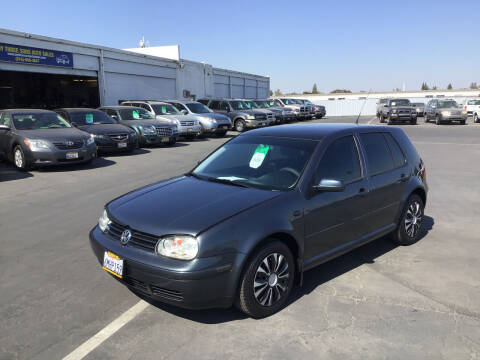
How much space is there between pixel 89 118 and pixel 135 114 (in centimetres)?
242

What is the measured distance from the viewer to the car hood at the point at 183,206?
323 cm

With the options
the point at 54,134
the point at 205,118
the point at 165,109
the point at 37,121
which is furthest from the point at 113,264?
the point at 205,118

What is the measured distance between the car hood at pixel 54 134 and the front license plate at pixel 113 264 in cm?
822

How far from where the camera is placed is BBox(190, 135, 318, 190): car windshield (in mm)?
3978

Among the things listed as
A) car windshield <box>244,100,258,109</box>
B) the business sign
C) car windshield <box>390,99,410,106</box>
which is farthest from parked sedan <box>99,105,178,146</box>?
car windshield <box>390,99,410,106</box>

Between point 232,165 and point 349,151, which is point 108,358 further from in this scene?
point 349,151

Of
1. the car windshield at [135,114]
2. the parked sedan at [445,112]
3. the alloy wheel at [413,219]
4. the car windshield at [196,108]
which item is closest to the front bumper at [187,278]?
the alloy wheel at [413,219]

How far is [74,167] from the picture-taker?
37.6 ft

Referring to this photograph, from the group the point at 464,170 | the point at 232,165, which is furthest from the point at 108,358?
the point at 464,170

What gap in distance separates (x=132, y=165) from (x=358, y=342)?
982 centimetres

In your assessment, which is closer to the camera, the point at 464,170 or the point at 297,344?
the point at 297,344

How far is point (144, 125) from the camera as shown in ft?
51.4

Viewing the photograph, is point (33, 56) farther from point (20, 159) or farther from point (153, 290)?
point (153, 290)

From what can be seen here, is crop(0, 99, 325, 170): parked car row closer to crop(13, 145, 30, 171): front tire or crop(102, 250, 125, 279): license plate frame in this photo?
crop(13, 145, 30, 171): front tire
